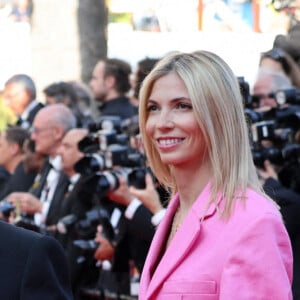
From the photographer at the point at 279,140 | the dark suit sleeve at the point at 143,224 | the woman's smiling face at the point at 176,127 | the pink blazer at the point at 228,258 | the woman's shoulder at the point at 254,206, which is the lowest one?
the dark suit sleeve at the point at 143,224

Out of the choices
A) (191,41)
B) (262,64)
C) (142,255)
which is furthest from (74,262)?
(191,41)

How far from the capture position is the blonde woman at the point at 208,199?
3.46m

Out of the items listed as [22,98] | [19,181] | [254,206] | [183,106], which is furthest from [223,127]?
[22,98]

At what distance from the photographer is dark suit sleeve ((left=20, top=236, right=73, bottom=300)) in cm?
328

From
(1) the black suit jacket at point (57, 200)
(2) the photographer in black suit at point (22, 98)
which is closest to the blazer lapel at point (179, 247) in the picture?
(1) the black suit jacket at point (57, 200)

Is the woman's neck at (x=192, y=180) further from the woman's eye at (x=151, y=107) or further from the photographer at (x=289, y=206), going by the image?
the photographer at (x=289, y=206)

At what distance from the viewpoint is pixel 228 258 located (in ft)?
11.4

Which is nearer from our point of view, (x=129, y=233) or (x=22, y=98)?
(x=129, y=233)

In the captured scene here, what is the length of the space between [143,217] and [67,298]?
3683 millimetres

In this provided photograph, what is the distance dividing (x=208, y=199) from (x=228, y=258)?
0.24m

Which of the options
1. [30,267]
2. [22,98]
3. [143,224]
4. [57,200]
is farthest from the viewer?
[22,98]

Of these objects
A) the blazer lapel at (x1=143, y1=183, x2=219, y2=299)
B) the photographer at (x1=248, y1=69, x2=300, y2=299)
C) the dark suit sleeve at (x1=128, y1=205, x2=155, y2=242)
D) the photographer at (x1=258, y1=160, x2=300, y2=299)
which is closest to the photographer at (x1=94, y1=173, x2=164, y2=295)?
the dark suit sleeve at (x1=128, y1=205, x2=155, y2=242)

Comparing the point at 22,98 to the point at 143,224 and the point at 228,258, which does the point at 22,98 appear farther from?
the point at 228,258

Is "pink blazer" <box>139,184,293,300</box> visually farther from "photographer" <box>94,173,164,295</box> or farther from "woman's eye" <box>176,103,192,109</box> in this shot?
"photographer" <box>94,173,164,295</box>
